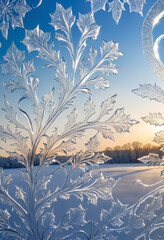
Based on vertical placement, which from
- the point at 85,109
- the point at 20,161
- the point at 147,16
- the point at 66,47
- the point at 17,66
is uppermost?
the point at 147,16

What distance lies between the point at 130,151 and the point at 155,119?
287 mm

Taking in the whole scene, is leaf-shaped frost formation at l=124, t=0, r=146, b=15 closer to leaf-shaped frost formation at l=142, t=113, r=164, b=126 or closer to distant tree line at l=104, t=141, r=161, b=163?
leaf-shaped frost formation at l=142, t=113, r=164, b=126

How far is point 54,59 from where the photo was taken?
49.6 inches

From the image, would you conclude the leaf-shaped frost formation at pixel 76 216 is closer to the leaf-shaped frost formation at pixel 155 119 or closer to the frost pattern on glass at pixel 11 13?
the leaf-shaped frost formation at pixel 155 119

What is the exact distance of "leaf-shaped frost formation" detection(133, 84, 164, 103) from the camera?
1263 millimetres

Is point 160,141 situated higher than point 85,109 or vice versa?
point 85,109

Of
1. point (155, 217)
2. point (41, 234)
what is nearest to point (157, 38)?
point (155, 217)

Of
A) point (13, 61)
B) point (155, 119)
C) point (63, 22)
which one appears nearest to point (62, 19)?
point (63, 22)

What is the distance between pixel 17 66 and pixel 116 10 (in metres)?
0.71

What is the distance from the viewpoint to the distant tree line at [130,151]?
53.6 inches

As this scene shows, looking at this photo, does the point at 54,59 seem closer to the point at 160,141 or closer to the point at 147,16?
the point at 147,16

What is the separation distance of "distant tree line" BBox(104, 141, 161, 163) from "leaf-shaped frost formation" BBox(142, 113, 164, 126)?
0.16 meters

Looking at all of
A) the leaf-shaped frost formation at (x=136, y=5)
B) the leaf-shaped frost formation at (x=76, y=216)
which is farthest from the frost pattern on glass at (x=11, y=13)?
the leaf-shaped frost formation at (x=76, y=216)

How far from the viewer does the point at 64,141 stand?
1239 millimetres
